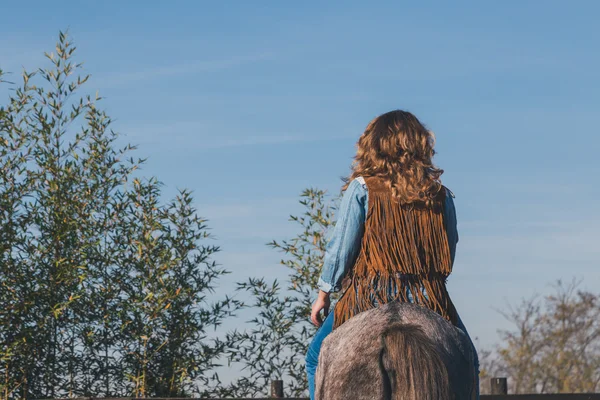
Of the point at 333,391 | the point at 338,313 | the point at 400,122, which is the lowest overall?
the point at 333,391

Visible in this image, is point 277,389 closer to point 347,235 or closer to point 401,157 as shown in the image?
point 347,235

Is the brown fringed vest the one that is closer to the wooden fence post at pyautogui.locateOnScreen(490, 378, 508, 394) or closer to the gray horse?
the gray horse

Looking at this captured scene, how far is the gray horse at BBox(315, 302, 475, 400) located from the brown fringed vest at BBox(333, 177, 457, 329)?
0.11m

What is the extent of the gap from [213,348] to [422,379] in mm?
5069

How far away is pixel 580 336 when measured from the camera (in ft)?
48.8

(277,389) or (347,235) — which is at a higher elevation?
(347,235)

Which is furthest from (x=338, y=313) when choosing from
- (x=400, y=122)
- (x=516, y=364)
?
(x=516, y=364)

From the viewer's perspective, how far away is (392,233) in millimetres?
3250

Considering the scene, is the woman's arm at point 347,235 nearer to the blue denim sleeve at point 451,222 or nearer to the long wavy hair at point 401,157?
the long wavy hair at point 401,157

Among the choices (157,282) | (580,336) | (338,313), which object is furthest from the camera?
(580,336)

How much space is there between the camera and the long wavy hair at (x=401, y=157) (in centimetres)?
325

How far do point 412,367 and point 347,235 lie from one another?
2.11 ft

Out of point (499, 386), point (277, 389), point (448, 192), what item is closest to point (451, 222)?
point (448, 192)

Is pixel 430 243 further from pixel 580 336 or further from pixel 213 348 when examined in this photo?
pixel 580 336
